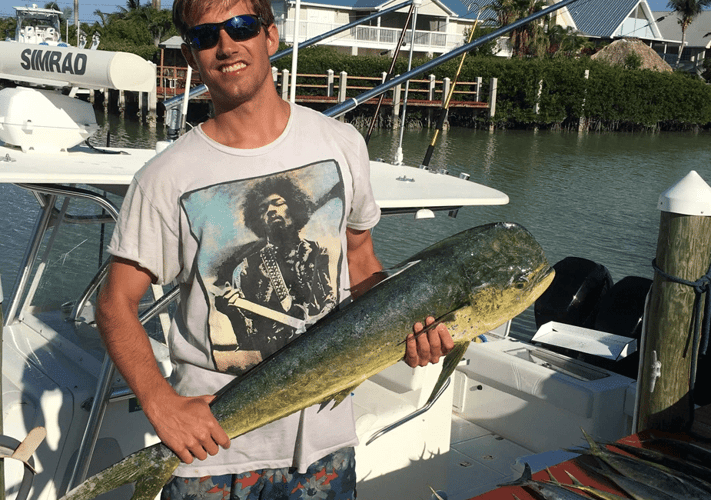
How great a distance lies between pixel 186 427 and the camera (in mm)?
1783

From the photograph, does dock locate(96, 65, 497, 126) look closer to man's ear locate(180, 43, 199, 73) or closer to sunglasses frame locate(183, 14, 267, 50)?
man's ear locate(180, 43, 199, 73)

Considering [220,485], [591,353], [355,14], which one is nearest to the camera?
[220,485]

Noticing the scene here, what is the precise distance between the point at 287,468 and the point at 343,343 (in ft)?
1.27

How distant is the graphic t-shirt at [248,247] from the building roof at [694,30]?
7867cm

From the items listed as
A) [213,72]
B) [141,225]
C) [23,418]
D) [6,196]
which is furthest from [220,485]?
[6,196]

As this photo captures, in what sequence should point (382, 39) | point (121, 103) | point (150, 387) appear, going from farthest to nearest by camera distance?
point (382, 39), point (121, 103), point (150, 387)

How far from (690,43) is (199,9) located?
3136 inches

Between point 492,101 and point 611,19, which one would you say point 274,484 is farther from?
point 611,19

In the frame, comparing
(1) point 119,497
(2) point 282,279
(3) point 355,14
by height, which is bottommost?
(1) point 119,497

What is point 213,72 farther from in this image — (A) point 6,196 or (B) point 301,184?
(A) point 6,196

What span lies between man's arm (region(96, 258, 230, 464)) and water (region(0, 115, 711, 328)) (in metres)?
1.91

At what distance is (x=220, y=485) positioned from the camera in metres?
1.99

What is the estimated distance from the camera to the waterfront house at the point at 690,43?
230 ft

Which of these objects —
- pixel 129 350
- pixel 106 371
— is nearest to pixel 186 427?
pixel 129 350
